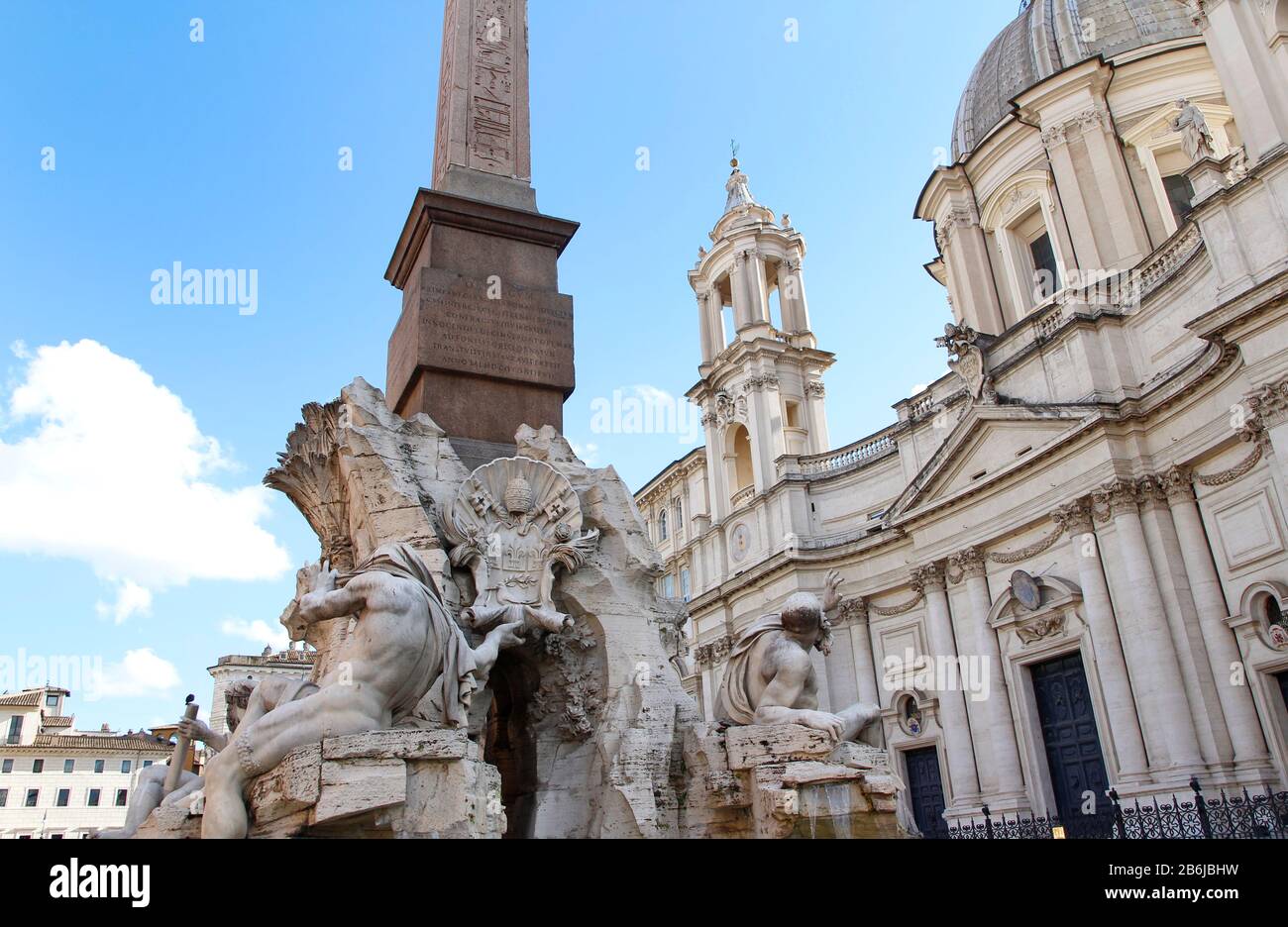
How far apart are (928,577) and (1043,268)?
11.7 meters

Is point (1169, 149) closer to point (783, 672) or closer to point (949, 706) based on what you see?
point (949, 706)

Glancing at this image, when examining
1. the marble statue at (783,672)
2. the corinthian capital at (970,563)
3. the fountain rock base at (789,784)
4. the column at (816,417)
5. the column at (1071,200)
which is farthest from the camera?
the column at (816,417)

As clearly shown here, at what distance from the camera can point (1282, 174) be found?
1683 centimetres

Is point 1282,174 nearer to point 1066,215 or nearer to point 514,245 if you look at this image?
point 1066,215

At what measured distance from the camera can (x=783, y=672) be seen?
5719 millimetres

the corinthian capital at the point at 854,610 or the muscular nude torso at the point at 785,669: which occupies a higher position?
the corinthian capital at the point at 854,610

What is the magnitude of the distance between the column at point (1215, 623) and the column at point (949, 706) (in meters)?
6.28

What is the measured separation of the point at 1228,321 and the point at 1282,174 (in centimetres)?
288

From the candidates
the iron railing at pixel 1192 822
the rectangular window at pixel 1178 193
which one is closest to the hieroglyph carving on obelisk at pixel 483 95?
the iron railing at pixel 1192 822

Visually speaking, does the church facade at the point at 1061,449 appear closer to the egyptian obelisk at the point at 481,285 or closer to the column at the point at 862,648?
the column at the point at 862,648

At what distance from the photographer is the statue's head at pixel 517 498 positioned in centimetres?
626

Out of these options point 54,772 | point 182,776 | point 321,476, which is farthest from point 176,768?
point 54,772

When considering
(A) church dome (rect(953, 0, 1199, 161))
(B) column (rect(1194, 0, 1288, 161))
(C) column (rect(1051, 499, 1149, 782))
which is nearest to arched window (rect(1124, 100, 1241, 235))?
(A) church dome (rect(953, 0, 1199, 161))
